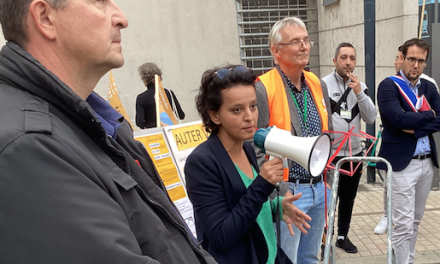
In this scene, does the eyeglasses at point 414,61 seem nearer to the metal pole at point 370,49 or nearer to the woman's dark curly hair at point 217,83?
the woman's dark curly hair at point 217,83

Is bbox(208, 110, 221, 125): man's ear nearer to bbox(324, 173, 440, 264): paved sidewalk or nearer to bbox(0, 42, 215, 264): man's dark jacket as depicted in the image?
bbox(0, 42, 215, 264): man's dark jacket

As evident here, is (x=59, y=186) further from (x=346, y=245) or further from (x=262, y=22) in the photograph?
(x=262, y=22)

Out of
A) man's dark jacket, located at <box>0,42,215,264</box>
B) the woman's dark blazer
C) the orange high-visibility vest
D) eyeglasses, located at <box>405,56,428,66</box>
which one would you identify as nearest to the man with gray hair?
man's dark jacket, located at <box>0,42,215,264</box>

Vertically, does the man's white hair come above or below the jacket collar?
above

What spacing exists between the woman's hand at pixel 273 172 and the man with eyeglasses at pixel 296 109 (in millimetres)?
759

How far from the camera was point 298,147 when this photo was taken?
1.78 meters

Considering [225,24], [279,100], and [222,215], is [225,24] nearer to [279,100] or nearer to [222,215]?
[279,100]

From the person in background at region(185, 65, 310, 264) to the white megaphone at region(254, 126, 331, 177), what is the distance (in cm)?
7

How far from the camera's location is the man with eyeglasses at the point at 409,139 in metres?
3.28

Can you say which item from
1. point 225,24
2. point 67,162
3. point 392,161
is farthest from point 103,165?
point 225,24

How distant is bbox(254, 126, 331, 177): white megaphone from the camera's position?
177cm

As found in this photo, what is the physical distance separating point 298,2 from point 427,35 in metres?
4.58

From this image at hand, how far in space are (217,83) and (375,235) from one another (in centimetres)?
344

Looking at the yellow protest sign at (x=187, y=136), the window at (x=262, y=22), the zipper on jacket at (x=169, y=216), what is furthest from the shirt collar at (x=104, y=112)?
the window at (x=262, y=22)
